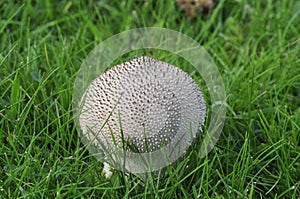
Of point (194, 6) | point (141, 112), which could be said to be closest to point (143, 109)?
point (141, 112)

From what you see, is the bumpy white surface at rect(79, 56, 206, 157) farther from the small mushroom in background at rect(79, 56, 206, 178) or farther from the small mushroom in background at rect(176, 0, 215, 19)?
the small mushroom in background at rect(176, 0, 215, 19)

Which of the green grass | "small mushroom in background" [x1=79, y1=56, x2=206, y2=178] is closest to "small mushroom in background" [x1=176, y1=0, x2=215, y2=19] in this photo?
the green grass

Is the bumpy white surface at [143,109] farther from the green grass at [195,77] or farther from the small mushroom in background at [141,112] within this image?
the green grass at [195,77]

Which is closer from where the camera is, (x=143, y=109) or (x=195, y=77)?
(x=143, y=109)

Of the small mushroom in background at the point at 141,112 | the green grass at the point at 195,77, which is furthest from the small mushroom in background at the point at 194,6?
the small mushroom in background at the point at 141,112

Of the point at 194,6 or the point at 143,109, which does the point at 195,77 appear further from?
the point at 194,6
